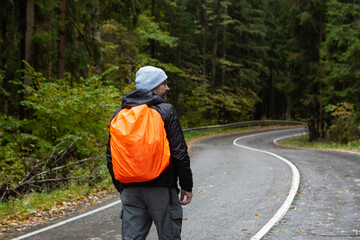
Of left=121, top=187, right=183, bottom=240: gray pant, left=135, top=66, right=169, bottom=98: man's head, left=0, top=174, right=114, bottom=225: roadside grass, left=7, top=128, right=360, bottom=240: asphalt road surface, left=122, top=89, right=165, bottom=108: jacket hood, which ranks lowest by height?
left=0, top=174, right=114, bottom=225: roadside grass

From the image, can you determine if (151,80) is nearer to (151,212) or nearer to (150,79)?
(150,79)

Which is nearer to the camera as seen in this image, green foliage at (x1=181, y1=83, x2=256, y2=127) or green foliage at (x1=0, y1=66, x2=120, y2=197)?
green foliage at (x1=0, y1=66, x2=120, y2=197)

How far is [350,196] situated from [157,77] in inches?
272

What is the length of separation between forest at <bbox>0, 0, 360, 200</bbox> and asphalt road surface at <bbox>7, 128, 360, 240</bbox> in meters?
3.02

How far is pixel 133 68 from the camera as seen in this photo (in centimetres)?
3231

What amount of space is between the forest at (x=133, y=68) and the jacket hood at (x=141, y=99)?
6.43 metres

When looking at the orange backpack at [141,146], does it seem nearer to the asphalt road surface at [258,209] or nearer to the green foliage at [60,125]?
the asphalt road surface at [258,209]

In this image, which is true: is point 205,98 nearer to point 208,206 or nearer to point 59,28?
point 59,28

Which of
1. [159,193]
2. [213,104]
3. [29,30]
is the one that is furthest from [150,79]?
[213,104]

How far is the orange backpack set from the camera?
319cm

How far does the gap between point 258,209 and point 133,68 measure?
25.7m

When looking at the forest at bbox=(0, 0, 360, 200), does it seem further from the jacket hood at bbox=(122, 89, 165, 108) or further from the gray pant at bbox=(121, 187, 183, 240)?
the jacket hood at bbox=(122, 89, 165, 108)

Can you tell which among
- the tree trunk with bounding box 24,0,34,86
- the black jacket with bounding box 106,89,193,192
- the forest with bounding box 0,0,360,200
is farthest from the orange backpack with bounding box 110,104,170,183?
the tree trunk with bounding box 24,0,34,86

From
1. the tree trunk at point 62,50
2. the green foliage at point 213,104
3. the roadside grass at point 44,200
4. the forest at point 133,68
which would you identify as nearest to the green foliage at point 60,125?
the forest at point 133,68
